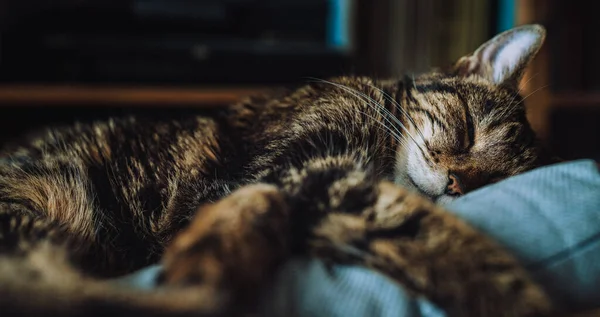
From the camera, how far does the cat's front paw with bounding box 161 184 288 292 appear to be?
57 cm

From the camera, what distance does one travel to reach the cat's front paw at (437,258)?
2.05ft

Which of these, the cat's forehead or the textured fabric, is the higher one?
the cat's forehead

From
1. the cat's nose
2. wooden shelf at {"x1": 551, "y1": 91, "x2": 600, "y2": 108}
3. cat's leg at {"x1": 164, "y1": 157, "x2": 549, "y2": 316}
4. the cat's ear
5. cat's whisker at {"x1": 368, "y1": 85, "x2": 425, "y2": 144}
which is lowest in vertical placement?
wooden shelf at {"x1": 551, "y1": 91, "x2": 600, "y2": 108}

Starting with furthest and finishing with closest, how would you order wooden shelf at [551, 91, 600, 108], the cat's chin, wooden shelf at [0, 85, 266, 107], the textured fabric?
1. wooden shelf at [551, 91, 600, 108]
2. wooden shelf at [0, 85, 266, 107]
3. the cat's chin
4. the textured fabric

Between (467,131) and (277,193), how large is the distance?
52 centimetres

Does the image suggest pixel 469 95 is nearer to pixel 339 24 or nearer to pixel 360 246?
pixel 360 246

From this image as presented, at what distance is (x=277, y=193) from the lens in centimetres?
73

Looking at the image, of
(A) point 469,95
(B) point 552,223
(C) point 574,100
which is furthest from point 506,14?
(B) point 552,223

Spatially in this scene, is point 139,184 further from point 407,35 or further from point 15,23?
point 407,35

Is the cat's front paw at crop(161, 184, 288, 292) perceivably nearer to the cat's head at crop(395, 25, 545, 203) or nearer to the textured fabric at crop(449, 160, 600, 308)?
the textured fabric at crop(449, 160, 600, 308)

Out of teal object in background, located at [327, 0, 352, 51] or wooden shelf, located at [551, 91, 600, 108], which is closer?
wooden shelf, located at [551, 91, 600, 108]

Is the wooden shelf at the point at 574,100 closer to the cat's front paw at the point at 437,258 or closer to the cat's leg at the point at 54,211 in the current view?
the cat's front paw at the point at 437,258

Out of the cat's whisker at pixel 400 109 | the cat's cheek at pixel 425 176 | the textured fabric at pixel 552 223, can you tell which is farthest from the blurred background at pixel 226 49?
the textured fabric at pixel 552 223

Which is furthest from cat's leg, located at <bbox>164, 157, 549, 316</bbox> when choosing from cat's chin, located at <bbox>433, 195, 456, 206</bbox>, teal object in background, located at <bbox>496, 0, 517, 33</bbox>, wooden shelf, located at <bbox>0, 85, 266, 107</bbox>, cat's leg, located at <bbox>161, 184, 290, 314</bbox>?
teal object in background, located at <bbox>496, 0, 517, 33</bbox>
